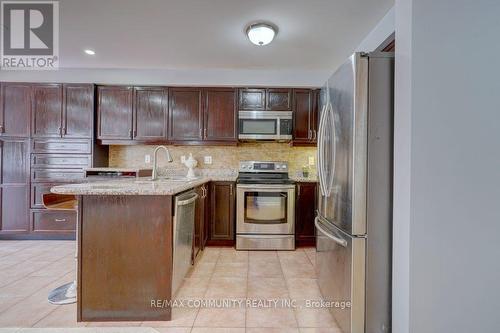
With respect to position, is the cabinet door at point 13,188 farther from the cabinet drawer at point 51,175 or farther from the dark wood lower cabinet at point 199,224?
the dark wood lower cabinet at point 199,224

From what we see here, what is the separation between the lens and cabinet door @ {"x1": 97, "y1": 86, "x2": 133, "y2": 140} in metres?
3.59

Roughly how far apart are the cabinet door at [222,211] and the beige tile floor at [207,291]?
0.69 ft

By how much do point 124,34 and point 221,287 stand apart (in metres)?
2.80

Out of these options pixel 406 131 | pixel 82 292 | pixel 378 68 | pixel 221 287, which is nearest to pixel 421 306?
pixel 406 131

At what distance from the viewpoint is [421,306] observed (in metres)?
1.32

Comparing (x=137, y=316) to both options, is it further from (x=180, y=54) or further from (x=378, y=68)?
(x=180, y=54)

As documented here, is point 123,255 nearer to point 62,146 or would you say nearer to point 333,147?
point 333,147

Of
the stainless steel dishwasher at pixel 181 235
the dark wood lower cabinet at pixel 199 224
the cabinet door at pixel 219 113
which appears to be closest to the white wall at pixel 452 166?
the stainless steel dishwasher at pixel 181 235

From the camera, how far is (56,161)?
3.46m

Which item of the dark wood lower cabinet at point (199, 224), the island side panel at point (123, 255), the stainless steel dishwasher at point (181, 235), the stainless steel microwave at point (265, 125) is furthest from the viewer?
the stainless steel microwave at point (265, 125)

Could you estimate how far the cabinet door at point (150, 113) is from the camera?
142 inches

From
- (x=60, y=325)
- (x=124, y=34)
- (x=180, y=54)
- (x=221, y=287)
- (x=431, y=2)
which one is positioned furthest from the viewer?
(x=180, y=54)

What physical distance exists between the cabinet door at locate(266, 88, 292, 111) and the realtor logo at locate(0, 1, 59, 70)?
8.22ft

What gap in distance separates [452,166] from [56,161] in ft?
14.2
